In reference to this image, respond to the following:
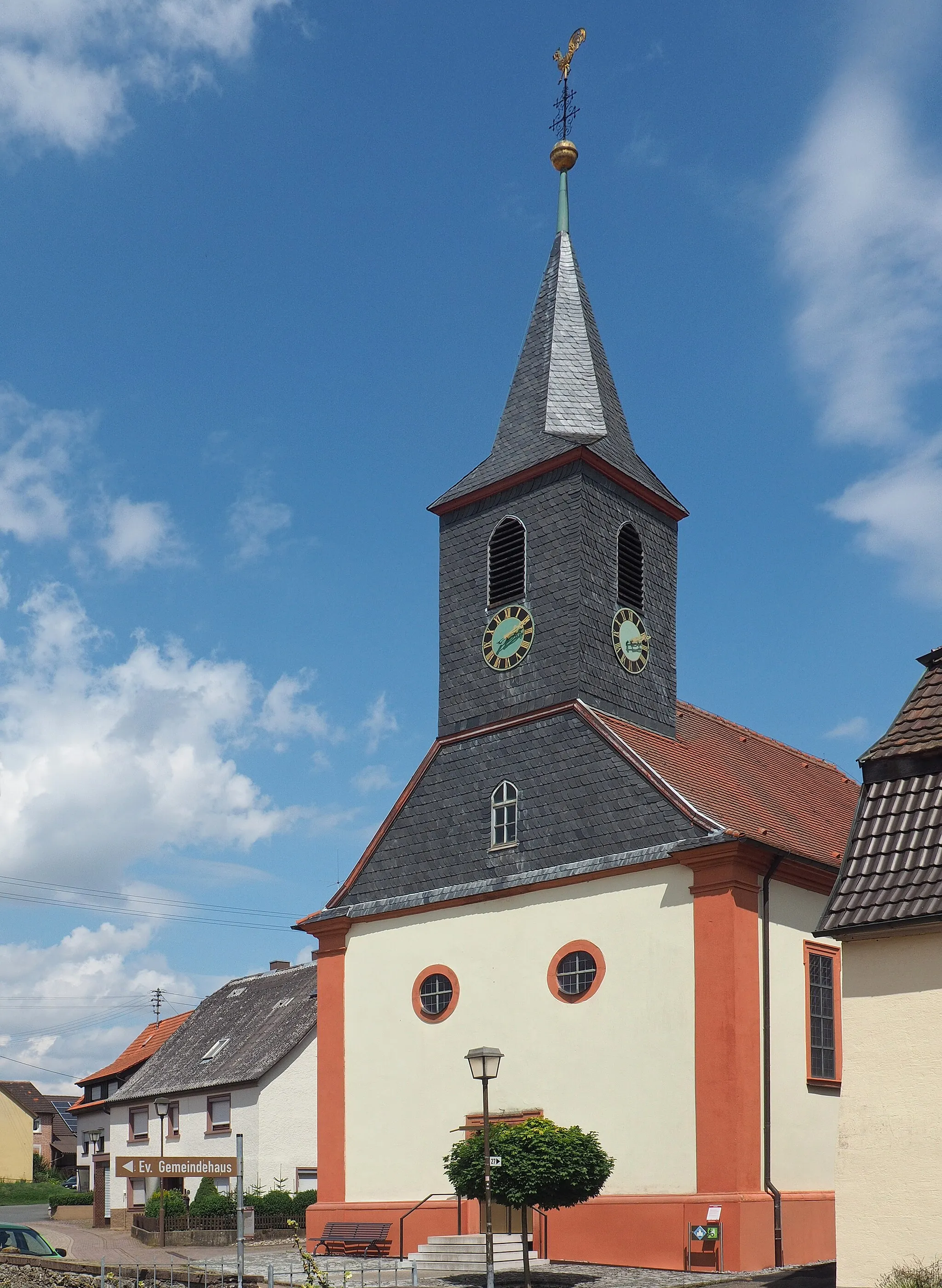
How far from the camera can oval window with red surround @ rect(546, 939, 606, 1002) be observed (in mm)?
22391

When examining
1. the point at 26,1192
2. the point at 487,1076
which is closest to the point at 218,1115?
the point at 487,1076

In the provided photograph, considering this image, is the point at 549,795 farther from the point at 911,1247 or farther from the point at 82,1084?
the point at 82,1084

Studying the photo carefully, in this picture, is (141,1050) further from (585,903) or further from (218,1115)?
(585,903)

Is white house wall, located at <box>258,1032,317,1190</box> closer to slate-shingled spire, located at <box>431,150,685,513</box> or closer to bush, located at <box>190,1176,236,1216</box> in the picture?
bush, located at <box>190,1176,236,1216</box>

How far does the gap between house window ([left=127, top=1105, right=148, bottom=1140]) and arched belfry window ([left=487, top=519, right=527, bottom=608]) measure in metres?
24.6

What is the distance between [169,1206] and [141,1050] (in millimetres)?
21011

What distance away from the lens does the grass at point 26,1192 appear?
5966 cm

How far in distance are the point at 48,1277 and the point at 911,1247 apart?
12364mm

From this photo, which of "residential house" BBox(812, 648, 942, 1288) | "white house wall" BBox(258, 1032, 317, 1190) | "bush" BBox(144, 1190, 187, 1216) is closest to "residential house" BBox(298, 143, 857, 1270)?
"residential house" BBox(812, 648, 942, 1288)

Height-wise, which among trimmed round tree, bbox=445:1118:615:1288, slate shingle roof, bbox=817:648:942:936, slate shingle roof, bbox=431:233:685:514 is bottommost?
trimmed round tree, bbox=445:1118:615:1288

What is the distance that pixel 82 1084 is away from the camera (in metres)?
58.4

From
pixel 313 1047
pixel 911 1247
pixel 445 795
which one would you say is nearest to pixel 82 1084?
pixel 313 1047

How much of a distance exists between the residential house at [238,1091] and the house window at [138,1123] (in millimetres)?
38

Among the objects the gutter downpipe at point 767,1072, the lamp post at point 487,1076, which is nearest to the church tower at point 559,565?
the gutter downpipe at point 767,1072
